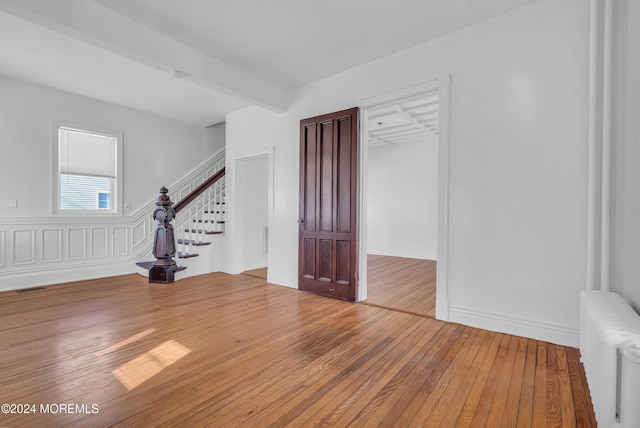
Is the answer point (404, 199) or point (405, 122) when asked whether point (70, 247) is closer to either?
point (405, 122)

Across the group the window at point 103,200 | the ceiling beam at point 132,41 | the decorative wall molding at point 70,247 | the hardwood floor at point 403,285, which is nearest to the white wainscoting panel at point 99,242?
the decorative wall molding at point 70,247

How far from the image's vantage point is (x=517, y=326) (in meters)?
2.84

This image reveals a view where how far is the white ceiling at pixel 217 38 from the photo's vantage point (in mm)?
2832

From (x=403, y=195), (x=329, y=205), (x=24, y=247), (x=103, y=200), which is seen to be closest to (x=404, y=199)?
(x=403, y=195)

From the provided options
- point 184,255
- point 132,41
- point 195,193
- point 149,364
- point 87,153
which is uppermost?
point 132,41

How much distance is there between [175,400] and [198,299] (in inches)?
90.0

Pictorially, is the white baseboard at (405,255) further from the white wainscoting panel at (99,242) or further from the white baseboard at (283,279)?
the white wainscoting panel at (99,242)

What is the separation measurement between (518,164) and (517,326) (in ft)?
4.91

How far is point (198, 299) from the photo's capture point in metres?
4.02

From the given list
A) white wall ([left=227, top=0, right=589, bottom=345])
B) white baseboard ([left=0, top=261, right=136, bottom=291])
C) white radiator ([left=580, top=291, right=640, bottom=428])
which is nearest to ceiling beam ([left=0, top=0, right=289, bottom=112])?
white wall ([left=227, top=0, right=589, bottom=345])

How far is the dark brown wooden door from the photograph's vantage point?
3.97m

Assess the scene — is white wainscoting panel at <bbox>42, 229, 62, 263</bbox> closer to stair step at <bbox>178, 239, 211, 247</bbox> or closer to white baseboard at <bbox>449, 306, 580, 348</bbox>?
stair step at <bbox>178, 239, 211, 247</bbox>

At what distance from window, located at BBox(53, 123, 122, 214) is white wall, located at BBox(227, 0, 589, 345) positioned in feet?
17.5

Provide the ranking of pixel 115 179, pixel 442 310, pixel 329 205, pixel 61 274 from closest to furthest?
pixel 442 310 < pixel 329 205 < pixel 61 274 < pixel 115 179
